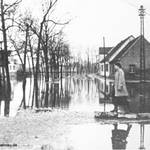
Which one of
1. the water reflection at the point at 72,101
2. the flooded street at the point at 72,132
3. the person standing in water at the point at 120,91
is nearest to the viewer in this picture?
the flooded street at the point at 72,132

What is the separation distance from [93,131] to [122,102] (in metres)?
3.24

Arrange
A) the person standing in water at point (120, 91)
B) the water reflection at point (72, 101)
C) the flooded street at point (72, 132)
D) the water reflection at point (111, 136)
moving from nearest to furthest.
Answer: the water reflection at point (111, 136) < the flooded street at point (72, 132) < the person standing in water at point (120, 91) < the water reflection at point (72, 101)

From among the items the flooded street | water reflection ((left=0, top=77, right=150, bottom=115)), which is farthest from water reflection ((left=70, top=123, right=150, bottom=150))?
water reflection ((left=0, top=77, right=150, bottom=115))

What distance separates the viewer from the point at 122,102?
509 inches

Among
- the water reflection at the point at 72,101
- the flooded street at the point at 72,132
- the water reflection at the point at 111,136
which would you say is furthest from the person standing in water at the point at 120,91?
the water reflection at the point at 72,101

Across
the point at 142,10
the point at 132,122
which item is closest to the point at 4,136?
the point at 132,122

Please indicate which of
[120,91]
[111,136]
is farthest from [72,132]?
[120,91]

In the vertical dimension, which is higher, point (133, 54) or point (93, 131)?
point (133, 54)

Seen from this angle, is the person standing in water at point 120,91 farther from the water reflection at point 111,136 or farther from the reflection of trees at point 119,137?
the reflection of trees at point 119,137

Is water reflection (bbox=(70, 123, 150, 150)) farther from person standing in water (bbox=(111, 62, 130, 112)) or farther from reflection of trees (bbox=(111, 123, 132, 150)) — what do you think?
person standing in water (bbox=(111, 62, 130, 112))

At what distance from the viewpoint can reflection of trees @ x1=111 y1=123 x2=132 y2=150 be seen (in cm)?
806

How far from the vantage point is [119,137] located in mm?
8992

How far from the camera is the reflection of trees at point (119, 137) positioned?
8062mm

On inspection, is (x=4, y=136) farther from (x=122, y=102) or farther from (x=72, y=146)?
(x=122, y=102)
